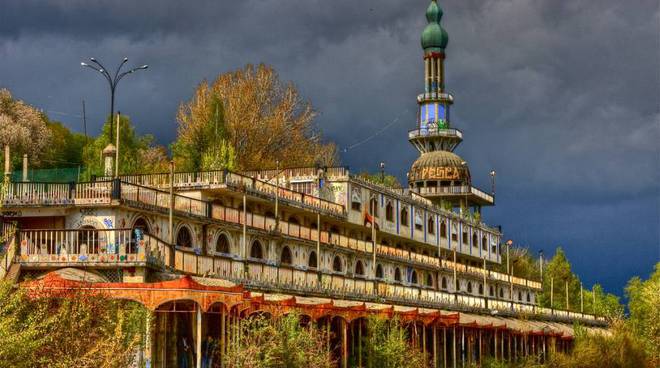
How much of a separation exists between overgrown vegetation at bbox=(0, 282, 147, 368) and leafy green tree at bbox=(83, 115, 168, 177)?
37320 mm

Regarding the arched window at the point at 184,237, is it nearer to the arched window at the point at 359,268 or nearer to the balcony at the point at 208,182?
the balcony at the point at 208,182

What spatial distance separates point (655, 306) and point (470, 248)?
126ft

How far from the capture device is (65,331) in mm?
29656

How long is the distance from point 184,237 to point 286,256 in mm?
13807

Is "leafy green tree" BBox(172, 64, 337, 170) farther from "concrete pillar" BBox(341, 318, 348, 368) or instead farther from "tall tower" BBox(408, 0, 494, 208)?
"concrete pillar" BBox(341, 318, 348, 368)

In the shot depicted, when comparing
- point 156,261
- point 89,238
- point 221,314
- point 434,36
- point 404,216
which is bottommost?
point 221,314

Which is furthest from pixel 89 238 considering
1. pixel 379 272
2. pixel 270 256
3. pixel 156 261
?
pixel 379 272

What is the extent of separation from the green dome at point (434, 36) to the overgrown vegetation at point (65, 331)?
108665mm

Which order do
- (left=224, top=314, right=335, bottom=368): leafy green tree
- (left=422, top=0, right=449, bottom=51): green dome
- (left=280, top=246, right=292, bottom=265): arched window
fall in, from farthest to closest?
(left=422, top=0, right=449, bottom=51): green dome → (left=280, top=246, right=292, bottom=265): arched window → (left=224, top=314, right=335, bottom=368): leafy green tree

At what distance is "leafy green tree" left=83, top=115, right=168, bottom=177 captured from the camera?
255ft

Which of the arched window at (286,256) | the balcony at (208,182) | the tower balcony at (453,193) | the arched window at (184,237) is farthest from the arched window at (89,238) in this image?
the tower balcony at (453,193)

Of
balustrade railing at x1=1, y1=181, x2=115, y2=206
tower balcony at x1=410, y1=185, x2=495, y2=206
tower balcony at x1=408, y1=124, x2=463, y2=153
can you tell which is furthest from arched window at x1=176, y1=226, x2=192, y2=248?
tower balcony at x1=408, y1=124, x2=463, y2=153

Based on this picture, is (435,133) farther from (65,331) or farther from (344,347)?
(65,331)

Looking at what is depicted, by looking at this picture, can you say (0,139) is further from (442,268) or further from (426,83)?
(426,83)
